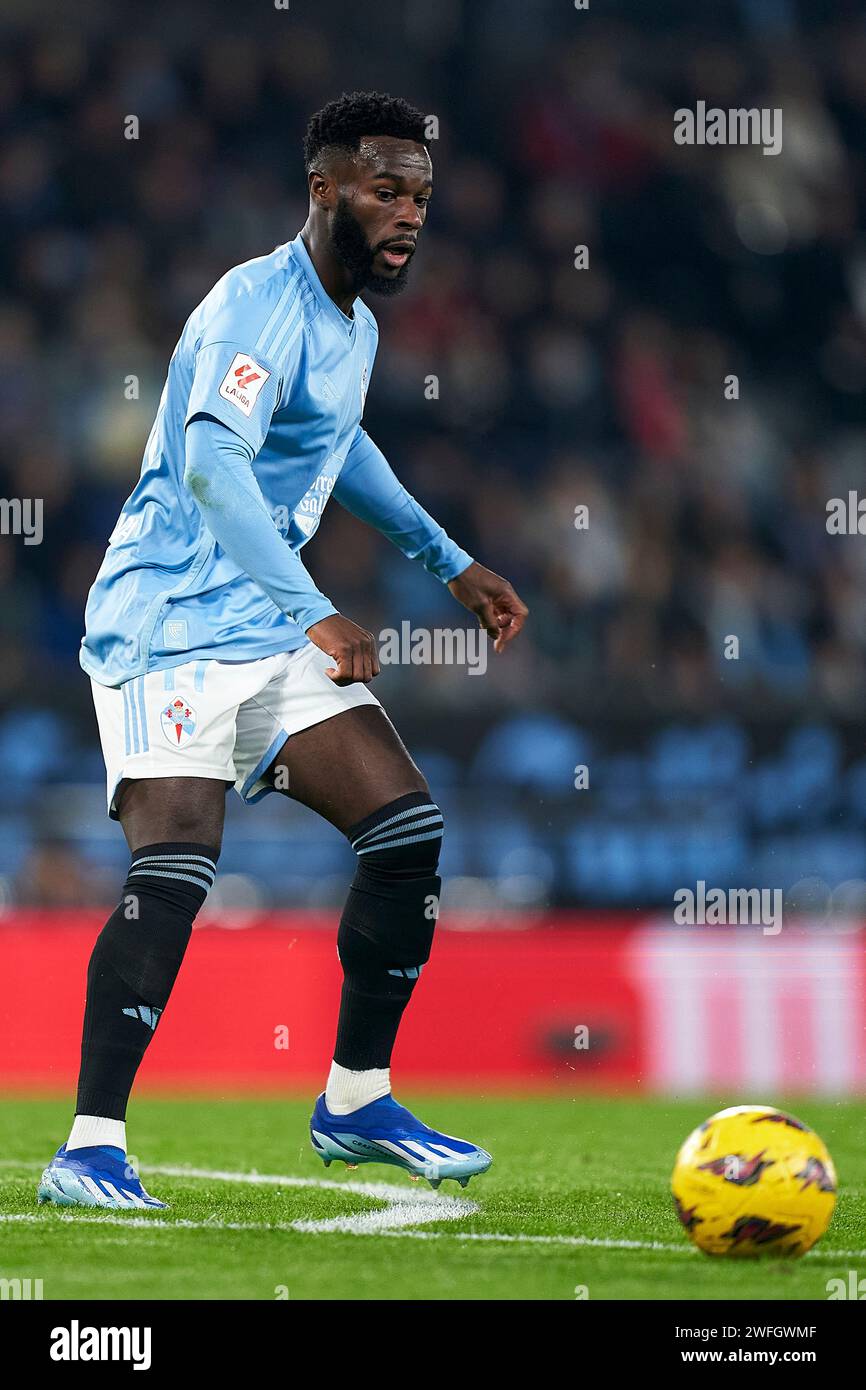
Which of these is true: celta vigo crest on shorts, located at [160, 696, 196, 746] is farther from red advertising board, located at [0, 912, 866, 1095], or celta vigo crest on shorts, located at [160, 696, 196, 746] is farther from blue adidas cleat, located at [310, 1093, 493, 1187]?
red advertising board, located at [0, 912, 866, 1095]

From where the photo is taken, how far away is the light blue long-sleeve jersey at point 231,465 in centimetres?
448

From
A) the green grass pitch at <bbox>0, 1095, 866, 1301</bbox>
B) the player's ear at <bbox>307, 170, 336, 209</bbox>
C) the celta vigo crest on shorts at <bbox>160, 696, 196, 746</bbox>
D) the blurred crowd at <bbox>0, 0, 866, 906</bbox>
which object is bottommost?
the green grass pitch at <bbox>0, 1095, 866, 1301</bbox>

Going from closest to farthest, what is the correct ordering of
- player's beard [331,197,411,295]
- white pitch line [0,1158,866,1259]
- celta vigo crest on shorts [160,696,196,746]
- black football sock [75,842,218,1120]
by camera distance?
white pitch line [0,1158,866,1259] → black football sock [75,842,218,1120] → celta vigo crest on shorts [160,696,196,746] → player's beard [331,197,411,295]

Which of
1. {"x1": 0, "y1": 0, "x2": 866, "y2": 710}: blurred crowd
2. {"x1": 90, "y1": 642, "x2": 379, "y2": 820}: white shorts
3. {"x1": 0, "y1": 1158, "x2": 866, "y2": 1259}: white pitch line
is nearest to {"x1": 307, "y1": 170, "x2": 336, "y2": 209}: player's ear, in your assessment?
{"x1": 90, "y1": 642, "x2": 379, "y2": 820}: white shorts

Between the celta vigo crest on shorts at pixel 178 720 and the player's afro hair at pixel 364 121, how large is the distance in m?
1.37

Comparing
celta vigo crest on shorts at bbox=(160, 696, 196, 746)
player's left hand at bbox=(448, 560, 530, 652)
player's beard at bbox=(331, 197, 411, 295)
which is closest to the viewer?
celta vigo crest on shorts at bbox=(160, 696, 196, 746)

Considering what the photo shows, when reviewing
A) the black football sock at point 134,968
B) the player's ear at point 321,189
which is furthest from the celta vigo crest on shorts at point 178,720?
the player's ear at point 321,189

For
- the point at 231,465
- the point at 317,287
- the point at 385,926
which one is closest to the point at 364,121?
the point at 317,287

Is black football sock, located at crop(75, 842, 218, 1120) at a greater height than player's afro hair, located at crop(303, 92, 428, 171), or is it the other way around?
player's afro hair, located at crop(303, 92, 428, 171)

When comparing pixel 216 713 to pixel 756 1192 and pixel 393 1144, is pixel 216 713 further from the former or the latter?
pixel 756 1192

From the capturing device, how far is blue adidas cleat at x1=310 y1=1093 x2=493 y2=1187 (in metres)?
4.71

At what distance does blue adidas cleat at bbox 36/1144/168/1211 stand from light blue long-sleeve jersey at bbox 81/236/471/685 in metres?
1.10

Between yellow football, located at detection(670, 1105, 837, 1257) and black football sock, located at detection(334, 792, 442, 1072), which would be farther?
black football sock, located at detection(334, 792, 442, 1072)
